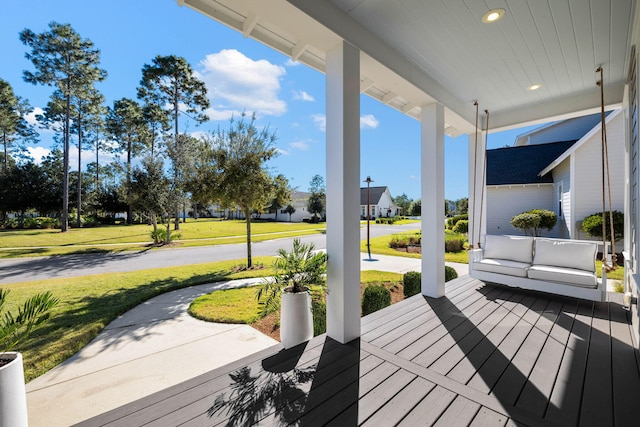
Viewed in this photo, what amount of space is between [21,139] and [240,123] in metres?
4.52

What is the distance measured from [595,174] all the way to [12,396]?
12.4 m

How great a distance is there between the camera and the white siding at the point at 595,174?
7797 millimetres

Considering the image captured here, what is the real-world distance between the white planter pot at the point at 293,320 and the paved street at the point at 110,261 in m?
7.08

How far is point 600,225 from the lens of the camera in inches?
296

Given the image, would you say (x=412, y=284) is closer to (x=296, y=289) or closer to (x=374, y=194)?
(x=296, y=289)

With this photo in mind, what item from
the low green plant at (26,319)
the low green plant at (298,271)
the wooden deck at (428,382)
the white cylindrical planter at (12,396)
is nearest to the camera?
the white cylindrical planter at (12,396)

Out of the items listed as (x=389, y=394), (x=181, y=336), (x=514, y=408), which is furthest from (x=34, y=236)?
(x=514, y=408)

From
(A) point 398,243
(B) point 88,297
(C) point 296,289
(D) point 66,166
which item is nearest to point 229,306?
(C) point 296,289

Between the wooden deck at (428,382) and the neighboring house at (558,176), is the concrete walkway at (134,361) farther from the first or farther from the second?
the neighboring house at (558,176)

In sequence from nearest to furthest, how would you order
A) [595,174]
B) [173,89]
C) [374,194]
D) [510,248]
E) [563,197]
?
[510,248] → [595,174] → [563,197] → [173,89] → [374,194]

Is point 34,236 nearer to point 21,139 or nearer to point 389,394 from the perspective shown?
point 21,139

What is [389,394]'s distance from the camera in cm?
183

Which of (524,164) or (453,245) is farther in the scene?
(524,164)

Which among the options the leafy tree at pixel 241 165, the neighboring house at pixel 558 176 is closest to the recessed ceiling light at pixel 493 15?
the leafy tree at pixel 241 165
